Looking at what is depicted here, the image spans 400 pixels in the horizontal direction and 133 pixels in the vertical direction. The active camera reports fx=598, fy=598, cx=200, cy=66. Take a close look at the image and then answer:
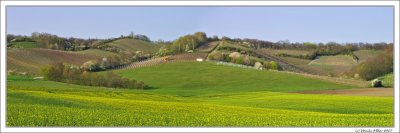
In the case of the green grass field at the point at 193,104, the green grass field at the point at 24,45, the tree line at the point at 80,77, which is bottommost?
the green grass field at the point at 193,104

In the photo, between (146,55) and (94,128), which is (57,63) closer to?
(146,55)

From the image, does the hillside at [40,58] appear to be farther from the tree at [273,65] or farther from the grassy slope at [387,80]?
the tree at [273,65]

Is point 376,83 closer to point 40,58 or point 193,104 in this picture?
point 193,104

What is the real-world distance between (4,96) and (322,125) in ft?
27.1

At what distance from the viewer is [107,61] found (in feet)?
147

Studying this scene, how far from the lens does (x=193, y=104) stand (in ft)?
82.1

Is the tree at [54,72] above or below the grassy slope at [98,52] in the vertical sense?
below

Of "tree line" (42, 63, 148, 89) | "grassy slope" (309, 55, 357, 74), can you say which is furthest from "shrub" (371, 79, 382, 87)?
"tree line" (42, 63, 148, 89)

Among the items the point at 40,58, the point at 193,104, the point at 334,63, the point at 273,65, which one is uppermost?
the point at 40,58

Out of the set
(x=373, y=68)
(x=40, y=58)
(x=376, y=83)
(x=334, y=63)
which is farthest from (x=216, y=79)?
(x=40, y=58)

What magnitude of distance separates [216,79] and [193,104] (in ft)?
80.0

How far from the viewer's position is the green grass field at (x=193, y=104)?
52.2ft

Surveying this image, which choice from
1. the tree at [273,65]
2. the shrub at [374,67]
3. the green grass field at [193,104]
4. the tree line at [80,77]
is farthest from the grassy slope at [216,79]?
the tree at [273,65]

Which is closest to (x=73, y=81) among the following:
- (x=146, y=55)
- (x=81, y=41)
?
(x=81, y=41)
